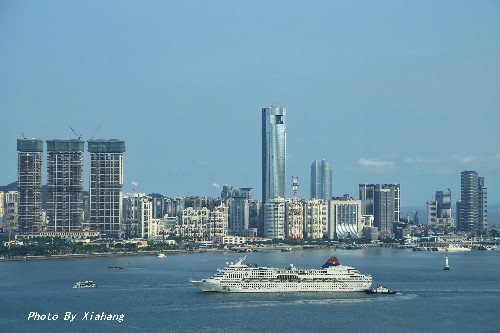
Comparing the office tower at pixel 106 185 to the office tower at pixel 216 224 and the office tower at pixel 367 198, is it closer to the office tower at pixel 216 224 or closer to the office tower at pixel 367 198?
the office tower at pixel 216 224

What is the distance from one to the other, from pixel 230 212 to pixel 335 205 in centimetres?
802

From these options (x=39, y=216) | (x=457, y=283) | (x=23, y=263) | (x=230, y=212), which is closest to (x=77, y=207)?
(x=39, y=216)

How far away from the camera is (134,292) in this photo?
34250mm

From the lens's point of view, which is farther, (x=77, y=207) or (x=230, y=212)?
(x=230, y=212)

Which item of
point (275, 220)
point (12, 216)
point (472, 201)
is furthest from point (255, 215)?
point (12, 216)

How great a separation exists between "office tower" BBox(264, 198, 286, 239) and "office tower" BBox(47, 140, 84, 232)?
12.2 metres

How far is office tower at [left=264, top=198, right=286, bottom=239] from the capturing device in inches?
2884

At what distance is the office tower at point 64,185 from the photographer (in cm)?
7019

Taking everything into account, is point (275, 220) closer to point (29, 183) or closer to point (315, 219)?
point (315, 219)

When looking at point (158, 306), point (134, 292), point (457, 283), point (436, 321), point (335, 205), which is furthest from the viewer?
point (335, 205)

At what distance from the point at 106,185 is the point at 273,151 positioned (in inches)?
804

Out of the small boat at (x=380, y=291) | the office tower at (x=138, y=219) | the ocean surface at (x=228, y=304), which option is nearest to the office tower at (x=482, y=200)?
the office tower at (x=138, y=219)

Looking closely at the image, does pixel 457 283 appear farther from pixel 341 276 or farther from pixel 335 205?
pixel 335 205

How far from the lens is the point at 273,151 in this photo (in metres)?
89.2
